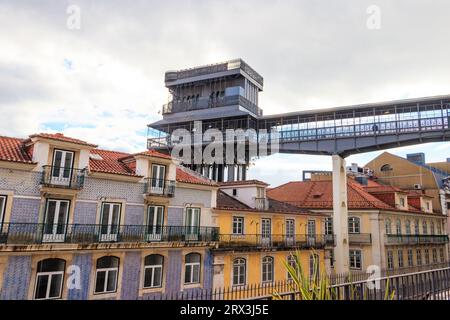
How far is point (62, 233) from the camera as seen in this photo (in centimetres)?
1759

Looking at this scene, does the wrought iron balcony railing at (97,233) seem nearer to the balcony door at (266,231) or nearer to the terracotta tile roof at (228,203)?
the terracotta tile roof at (228,203)

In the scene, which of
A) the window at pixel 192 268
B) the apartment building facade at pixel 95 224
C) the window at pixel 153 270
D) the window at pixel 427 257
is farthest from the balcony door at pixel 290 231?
the window at pixel 427 257

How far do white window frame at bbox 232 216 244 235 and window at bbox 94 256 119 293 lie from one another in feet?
28.4

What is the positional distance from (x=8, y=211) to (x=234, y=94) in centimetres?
2423

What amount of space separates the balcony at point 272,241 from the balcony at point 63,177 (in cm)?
994

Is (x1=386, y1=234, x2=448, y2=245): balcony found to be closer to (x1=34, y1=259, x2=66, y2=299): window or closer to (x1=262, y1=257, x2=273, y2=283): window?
(x1=262, y1=257, x2=273, y2=283): window

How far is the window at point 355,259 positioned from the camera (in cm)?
3397

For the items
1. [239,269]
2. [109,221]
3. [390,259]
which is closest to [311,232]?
[239,269]

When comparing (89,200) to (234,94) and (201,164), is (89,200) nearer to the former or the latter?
(201,164)

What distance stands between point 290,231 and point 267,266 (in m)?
4.13
